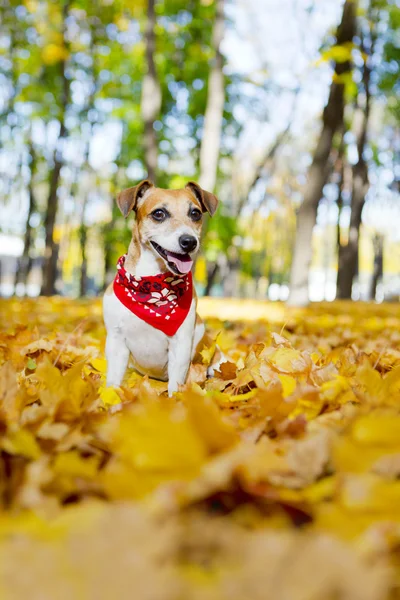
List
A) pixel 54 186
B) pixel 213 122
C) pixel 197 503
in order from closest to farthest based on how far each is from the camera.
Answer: pixel 197 503, pixel 213 122, pixel 54 186

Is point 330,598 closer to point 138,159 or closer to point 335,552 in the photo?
point 335,552

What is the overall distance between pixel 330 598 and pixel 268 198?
1589 inches

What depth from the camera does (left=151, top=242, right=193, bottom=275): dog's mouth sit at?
357 cm

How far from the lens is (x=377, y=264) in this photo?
39.5 metres

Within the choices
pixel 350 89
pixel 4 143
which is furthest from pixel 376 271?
pixel 350 89

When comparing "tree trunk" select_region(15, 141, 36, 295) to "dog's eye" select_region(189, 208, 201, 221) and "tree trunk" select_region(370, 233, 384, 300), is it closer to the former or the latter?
"dog's eye" select_region(189, 208, 201, 221)

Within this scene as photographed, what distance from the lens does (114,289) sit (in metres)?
3.57

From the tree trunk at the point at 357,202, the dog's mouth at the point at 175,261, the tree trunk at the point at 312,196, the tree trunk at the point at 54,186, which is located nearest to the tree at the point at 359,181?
the tree trunk at the point at 357,202

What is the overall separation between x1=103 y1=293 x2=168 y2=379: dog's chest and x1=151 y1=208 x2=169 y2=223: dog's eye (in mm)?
592

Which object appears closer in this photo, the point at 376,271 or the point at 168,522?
the point at 168,522

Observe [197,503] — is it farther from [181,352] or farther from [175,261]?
[175,261]

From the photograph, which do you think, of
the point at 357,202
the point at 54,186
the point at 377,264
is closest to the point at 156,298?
A: the point at 54,186

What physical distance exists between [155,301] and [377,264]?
3816 cm

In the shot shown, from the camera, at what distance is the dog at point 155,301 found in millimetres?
3436
